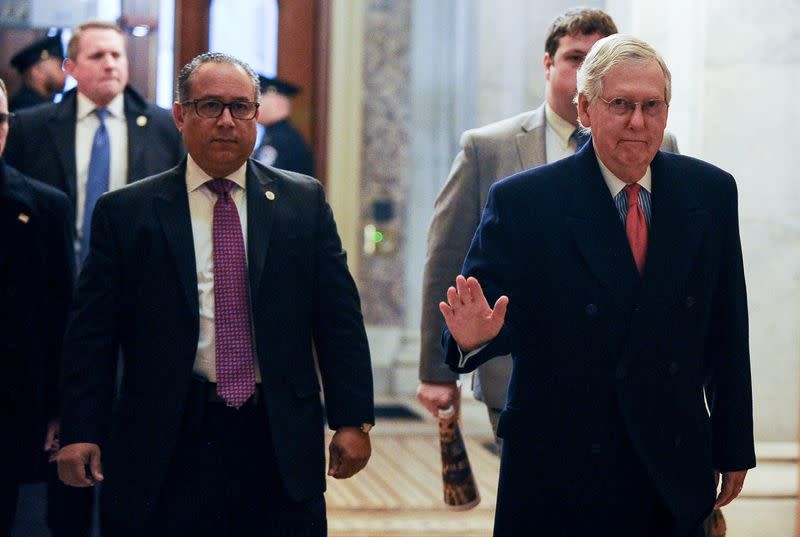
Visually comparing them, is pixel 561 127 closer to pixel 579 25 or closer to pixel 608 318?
pixel 579 25

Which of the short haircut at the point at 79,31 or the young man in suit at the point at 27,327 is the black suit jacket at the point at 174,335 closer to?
the young man in suit at the point at 27,327

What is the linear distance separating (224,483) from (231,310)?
1.36 feet

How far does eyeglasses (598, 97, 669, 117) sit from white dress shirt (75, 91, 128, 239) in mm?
2568

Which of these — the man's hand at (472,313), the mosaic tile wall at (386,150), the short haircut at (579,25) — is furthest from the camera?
the mosaic tile wall at (386,150)

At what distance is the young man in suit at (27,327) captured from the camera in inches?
153

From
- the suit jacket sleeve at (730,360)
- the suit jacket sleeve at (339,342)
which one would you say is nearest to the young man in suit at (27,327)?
the suit jacket sleeve at (339,342)

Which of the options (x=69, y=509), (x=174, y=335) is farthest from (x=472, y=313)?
(x=69, y=509)

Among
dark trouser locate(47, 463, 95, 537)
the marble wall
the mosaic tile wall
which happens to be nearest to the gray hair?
dark trouser locate(47, 463, 95, 537)

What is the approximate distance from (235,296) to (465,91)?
6.04m

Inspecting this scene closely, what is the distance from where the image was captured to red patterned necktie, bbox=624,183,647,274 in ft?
9.21

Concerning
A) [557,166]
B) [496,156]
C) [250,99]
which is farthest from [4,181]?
[557,166]

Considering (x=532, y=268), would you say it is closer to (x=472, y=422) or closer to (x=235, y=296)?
(x=235, y=296)

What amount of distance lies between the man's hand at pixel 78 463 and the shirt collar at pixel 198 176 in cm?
69

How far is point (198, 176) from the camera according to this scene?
3371mm
